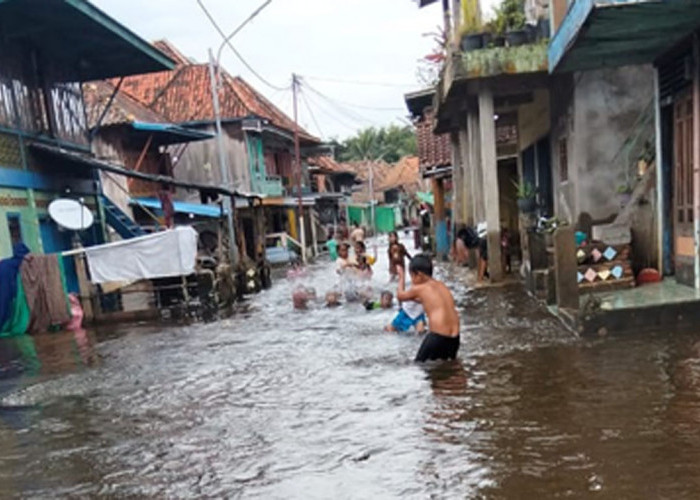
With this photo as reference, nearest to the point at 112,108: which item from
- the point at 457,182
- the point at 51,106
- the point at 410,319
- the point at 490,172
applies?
the point at 51,106

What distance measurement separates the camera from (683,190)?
9.34 metres

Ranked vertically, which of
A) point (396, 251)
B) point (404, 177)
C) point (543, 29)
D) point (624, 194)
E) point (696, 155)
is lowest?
point (396, 251)

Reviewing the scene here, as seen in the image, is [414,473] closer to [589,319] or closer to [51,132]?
[589,319]

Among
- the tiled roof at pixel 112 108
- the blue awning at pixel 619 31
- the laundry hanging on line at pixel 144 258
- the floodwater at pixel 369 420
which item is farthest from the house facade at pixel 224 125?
the blue awning at pixel 619 31

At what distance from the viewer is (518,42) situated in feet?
39.8

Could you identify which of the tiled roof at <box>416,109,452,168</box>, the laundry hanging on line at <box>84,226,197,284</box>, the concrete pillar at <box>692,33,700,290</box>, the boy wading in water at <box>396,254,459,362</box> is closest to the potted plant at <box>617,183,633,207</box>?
the concrete pillar at <box>692,33,700,290</box>

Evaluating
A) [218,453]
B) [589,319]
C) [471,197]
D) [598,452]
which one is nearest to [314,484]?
[218,453]

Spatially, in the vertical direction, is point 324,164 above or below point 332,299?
above

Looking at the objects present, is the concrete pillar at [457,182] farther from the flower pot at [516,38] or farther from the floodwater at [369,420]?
the floodwater at [369,420]

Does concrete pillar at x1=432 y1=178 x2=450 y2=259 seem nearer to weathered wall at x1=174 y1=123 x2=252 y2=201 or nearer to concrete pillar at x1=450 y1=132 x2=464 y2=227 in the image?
concrete pillar at x1=450 y1=132 x2=464 y2=227

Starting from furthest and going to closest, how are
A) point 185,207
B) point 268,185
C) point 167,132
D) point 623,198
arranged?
point 268,185, point 185,207, point 167,132, point 623,198

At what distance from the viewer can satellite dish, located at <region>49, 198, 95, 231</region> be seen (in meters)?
14.6

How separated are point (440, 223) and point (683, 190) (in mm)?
14799

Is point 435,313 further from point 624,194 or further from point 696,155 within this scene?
point 624,194
